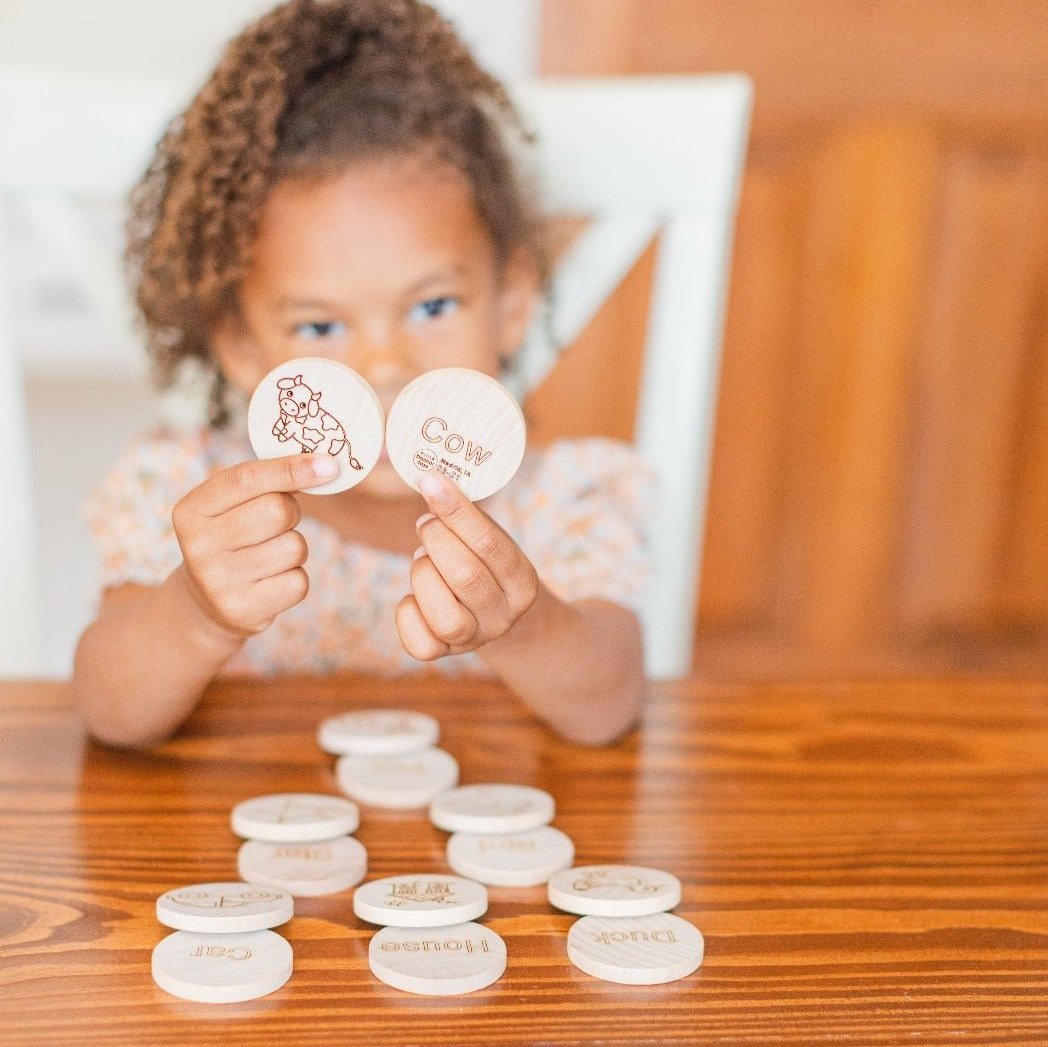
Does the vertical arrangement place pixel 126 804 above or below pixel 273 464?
below

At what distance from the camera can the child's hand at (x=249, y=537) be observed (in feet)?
2.00

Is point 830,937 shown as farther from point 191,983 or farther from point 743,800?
point 191,983

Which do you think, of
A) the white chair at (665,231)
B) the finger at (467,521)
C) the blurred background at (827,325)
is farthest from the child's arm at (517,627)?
the blurred background at (827,325)

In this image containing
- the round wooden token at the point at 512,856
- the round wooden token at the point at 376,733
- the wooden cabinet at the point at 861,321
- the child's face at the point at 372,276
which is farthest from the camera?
the wooden cabinet at the point at 861,321

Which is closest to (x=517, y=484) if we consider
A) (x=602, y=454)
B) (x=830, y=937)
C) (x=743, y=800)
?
(x=602, y=454)

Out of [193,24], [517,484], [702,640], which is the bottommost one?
[702,640]

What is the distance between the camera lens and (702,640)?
7.02 ft

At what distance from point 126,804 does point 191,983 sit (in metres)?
0.21

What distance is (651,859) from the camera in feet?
1.93

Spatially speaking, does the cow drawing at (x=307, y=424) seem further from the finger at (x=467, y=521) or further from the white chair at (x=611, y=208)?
the white chair at (x=611, y=208)

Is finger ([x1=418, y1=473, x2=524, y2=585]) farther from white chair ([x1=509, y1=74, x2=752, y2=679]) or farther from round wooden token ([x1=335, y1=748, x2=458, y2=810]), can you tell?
white chair ([x1=509, y1=74, x2=752, y2=679])

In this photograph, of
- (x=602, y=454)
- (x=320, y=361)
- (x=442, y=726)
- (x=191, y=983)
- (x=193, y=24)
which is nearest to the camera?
(x=191, y=983)

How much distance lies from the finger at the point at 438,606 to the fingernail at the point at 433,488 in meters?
0.04

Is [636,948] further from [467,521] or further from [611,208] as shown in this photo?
[611,208]
